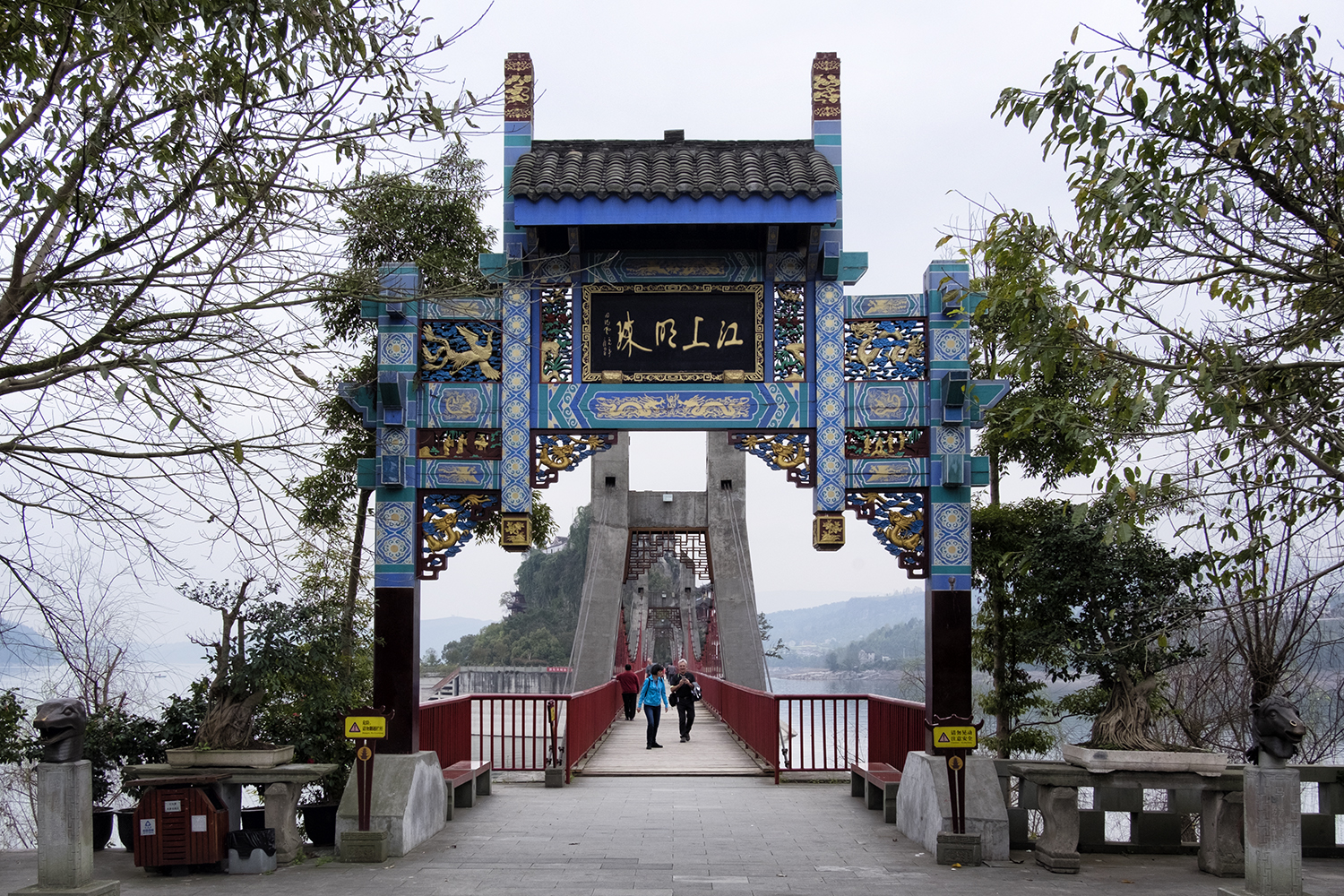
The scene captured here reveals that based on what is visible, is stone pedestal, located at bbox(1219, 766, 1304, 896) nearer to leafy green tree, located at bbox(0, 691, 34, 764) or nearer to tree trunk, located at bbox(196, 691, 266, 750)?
tree trunk, located at bbox(196, 691, 266, 750)

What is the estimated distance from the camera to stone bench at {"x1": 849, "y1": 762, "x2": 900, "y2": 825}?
9.64 meters

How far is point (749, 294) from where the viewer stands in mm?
9125

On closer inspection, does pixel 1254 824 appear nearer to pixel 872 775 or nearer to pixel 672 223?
pixel 872 775

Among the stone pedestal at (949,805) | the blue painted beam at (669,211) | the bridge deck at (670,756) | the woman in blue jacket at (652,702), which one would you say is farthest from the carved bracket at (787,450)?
the woman in blue jacket at (652,702)

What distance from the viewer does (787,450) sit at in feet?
29.5

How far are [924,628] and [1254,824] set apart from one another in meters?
2.96

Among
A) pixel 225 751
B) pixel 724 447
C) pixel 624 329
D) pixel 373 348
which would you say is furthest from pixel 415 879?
pixel 724 447

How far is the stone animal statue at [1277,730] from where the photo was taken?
20.7 ft

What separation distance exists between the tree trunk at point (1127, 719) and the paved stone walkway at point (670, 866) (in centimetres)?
81

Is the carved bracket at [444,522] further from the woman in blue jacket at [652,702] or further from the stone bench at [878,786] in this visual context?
the woman in blue jacket at [652,702]

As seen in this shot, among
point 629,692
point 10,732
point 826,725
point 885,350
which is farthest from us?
point 629,692

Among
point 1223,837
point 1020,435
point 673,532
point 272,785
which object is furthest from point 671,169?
point 673,532

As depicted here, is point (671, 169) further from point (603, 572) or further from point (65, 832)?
point (603, 572)

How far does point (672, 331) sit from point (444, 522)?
7.33ft
